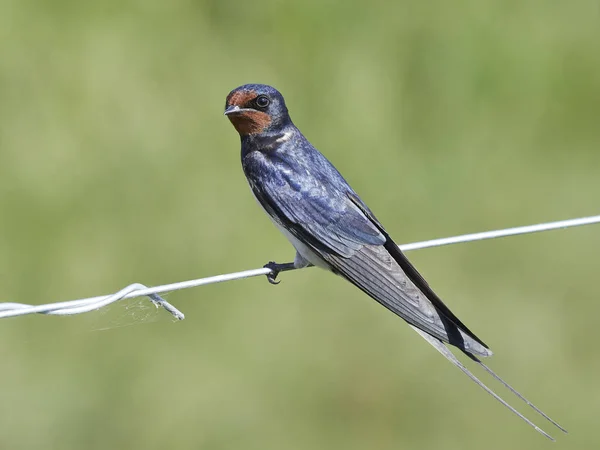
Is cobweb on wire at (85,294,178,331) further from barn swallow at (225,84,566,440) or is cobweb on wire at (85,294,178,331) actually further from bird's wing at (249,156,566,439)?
bird's wing at (249,156,566,439)

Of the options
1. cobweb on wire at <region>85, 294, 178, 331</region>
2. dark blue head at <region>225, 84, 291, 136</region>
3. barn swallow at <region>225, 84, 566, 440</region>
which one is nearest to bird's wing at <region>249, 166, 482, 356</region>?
barn swallow at <region>225, 84, 566, 440</region>

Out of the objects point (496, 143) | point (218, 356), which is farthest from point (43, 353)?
point (496, 143)

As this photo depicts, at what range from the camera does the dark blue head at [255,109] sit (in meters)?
2.88

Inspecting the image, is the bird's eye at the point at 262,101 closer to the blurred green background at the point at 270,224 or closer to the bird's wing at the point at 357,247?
the bird's wing at the point at 357,247

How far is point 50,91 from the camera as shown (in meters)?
4.34

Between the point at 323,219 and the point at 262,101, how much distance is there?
41 centimetres

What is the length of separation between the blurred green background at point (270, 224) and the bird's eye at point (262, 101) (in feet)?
3.42

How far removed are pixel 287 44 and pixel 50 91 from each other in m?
1.12

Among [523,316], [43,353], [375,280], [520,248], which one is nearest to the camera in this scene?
[375,280]

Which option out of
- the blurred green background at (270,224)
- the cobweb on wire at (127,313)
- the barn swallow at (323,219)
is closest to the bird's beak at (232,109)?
the barn swallow at (323,219)

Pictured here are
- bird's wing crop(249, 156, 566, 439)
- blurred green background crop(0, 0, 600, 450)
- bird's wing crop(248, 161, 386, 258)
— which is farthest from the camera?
blurred green background crop(0, 0, 600, 450)

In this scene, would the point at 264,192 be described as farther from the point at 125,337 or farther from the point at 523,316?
the point at 523,316

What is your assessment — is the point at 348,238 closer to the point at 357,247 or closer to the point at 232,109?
the point at 357,247

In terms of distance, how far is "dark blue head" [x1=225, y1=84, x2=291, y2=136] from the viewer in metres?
2.88
